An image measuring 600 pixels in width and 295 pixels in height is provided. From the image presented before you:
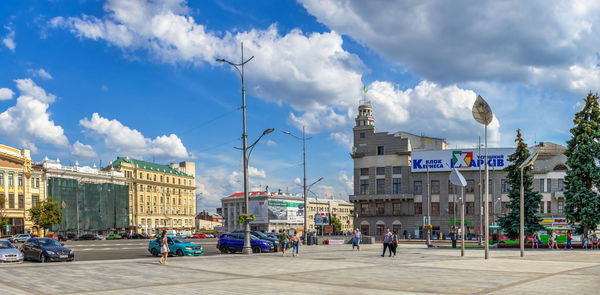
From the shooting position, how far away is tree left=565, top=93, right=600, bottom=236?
47.6m

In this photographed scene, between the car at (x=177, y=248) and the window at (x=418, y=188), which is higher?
the window at (x=418, y=188)

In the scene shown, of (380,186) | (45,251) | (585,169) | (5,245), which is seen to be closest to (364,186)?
(380,186)

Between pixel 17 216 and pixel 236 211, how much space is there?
101m

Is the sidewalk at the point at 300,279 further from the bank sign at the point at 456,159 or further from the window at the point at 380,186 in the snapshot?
the window at the point at 380,186

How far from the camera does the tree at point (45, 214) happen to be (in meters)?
86.1

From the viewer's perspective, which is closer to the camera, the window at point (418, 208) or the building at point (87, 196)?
the window at point (418, 208)

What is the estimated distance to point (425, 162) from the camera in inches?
3465

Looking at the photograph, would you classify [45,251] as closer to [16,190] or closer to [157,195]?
[16,190]

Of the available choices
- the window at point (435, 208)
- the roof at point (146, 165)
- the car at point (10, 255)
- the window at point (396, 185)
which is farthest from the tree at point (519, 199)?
the roof at point (146, 165)

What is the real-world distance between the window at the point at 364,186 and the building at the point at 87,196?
50166 millimetres

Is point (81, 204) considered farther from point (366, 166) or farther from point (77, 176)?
point (366, 166)

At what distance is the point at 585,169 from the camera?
4759cm

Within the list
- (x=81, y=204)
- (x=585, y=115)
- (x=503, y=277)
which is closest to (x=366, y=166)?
(x=585, y=115)

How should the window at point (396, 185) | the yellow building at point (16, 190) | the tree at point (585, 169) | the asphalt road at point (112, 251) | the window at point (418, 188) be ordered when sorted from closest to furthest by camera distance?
the asphalt road at point (112, 251)
the tree at point (585, 169)
the window at point (418, 188)
the yellow building at point (16, 190)
the window at point (396, 185)
